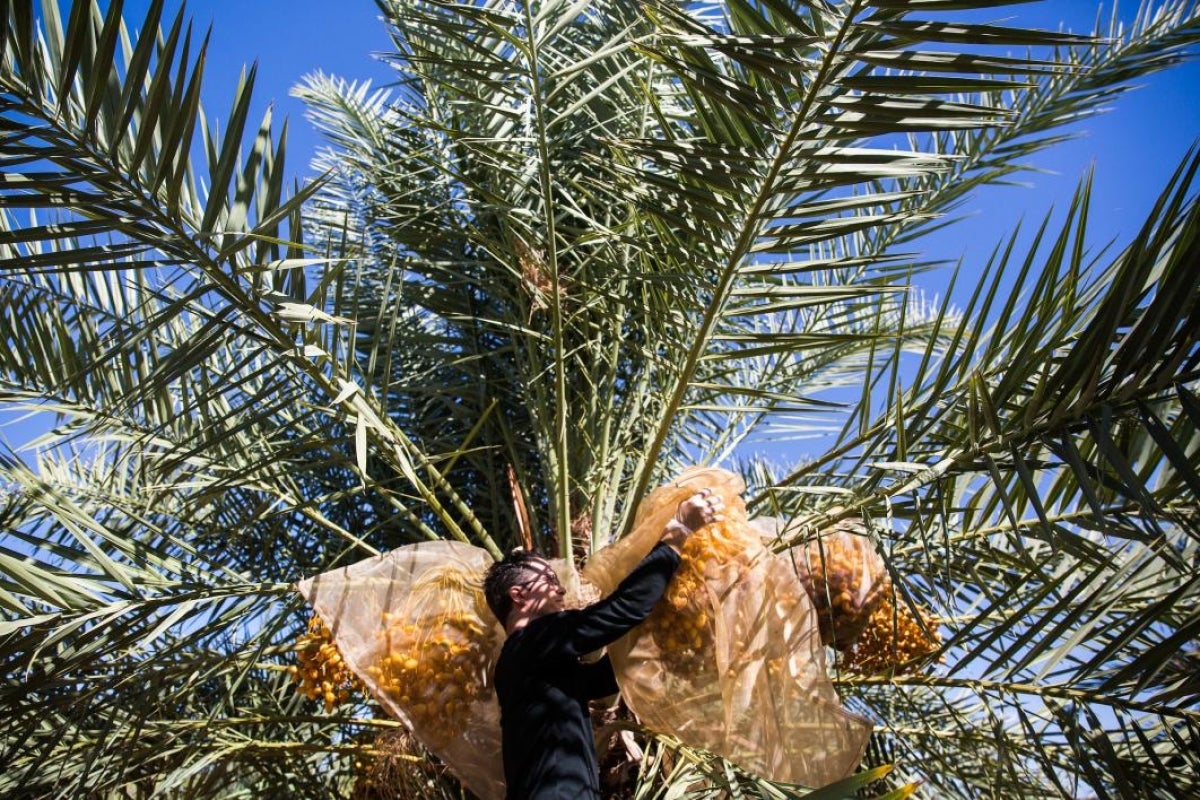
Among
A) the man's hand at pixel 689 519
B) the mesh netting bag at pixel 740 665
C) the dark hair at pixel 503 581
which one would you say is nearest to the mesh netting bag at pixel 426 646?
the dark hair at pixel 503 581

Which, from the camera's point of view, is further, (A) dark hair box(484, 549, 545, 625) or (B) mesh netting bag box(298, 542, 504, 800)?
(A) dark hair box(484, 549, 545, 625)

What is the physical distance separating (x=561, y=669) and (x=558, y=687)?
0.12 ft

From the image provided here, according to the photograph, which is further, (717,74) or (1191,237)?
(717,74)

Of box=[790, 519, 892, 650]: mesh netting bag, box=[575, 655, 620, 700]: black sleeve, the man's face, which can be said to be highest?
the man's face

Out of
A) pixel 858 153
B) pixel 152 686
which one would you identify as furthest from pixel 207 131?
pixel 858 153

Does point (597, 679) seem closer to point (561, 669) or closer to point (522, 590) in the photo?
point (561, 669)

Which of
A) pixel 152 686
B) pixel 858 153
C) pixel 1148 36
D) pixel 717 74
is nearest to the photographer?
pixel 717 74

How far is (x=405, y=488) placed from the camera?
3.62 metres

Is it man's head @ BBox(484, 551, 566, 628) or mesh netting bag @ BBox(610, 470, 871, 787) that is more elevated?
man's head @ BBox(484, 551, 566, 628)

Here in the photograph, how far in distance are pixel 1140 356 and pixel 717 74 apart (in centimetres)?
91

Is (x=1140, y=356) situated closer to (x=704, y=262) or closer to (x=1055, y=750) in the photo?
(x=704, y=262)

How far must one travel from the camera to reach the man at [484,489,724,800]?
6.32 ft

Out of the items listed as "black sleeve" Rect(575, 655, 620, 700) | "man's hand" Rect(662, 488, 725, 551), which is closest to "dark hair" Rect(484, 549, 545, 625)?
"black sleeve" Rect(575, 655, 620, 700)

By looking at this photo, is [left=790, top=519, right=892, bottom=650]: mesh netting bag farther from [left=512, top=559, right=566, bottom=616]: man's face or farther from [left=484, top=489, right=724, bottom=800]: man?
[left=512, top=559, right=566, bottom=616]: man's face
